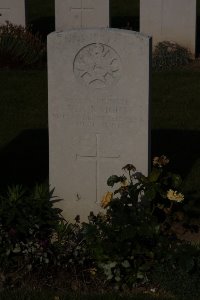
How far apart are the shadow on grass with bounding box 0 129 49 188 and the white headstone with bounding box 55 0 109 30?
16.8ft

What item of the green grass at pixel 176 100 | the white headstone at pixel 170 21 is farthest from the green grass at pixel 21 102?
the white headstone at pixel 170 21

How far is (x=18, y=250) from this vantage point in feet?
22.8

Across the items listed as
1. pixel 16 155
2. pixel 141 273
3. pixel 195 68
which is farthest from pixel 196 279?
pixel 195 68

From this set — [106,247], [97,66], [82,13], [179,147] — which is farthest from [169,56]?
[106,247]

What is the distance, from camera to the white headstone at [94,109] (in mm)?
7352

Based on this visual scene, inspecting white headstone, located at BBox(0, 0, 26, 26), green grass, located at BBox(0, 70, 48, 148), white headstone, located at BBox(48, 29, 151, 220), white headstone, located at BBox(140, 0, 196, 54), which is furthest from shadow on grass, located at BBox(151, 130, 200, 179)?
white headstone, located at BBox(0, 0, 26, 26)

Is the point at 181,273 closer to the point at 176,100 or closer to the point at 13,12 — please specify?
the point at 176,100

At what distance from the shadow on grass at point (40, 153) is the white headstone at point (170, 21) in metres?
5.18

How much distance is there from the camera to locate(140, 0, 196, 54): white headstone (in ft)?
51.2

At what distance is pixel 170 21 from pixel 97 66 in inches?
340

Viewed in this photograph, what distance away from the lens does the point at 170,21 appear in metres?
15.8

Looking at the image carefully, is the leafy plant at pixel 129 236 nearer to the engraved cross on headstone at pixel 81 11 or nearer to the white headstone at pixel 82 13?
the white headstone at pixel 82 13

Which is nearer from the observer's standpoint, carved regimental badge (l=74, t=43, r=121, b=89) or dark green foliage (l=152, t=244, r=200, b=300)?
dark green foliage (l=152, t=244, r=200, b=300)

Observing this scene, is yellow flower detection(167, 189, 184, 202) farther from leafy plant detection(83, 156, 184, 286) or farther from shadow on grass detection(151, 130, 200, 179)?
shadow on grass detection(151, 130, 200, 179)
